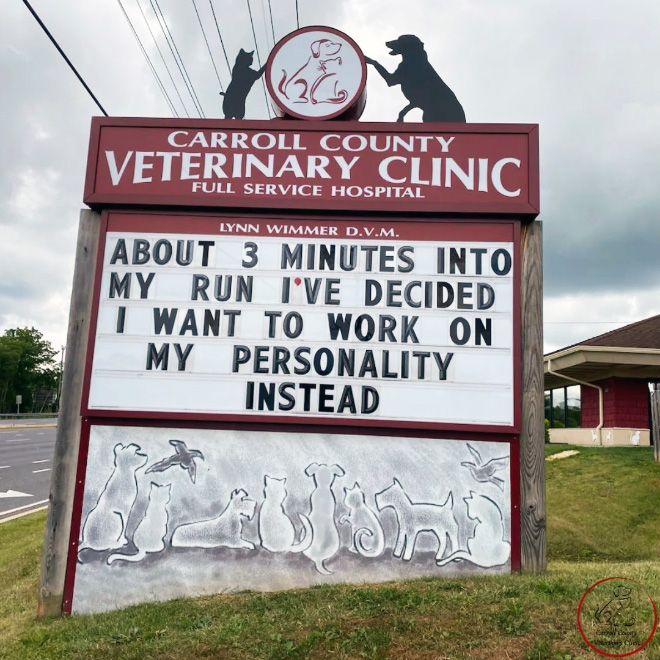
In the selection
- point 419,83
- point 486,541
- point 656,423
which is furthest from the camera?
point 656,423

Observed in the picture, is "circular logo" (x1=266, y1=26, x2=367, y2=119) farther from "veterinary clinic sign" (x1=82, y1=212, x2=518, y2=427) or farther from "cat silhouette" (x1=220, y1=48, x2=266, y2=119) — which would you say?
"veterinary clinic sign" (x1=82, y1=212, x2=518, y2=427)

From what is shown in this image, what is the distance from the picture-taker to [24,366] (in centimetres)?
9575

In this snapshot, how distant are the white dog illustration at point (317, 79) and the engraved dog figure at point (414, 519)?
13.6 ft

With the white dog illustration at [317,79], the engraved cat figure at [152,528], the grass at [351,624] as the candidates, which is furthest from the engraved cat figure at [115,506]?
the white dog illustration at [317,79]

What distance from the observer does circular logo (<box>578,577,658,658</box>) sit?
13.5 feet

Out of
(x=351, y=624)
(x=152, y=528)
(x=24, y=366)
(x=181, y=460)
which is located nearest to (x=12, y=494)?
(x=152, y=528)

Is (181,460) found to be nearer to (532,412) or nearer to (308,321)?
(308,321)

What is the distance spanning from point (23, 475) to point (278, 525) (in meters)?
18.7

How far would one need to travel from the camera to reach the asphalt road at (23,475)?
1639cm

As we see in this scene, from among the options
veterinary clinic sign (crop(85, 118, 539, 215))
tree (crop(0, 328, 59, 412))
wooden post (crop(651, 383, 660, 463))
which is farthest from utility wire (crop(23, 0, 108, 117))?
tree (crop(0, 328, 59, 412))

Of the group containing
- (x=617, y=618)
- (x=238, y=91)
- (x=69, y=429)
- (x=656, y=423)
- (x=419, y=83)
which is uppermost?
(x=419, y=83)

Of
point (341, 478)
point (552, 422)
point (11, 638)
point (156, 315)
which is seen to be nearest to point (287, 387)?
point (341, 478)

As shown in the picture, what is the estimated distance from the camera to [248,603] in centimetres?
548

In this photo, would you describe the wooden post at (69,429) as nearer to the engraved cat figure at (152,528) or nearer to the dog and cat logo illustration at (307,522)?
the dog and cat logo illustration at (307,522)
